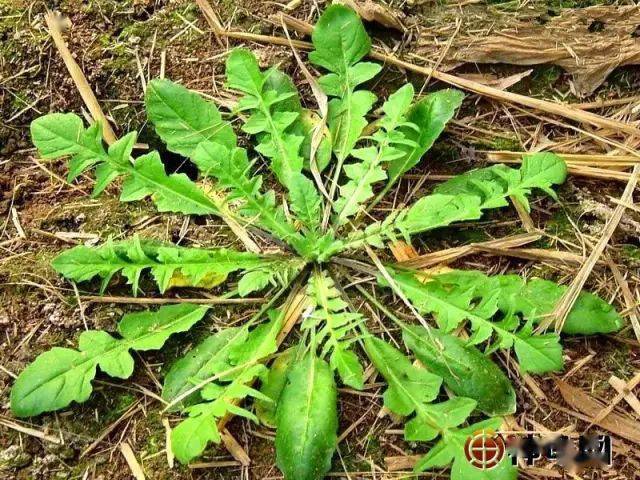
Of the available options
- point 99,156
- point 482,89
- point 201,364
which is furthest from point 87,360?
point 482,89

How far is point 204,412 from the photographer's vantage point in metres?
1.84

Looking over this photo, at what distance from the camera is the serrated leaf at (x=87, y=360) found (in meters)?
1.95

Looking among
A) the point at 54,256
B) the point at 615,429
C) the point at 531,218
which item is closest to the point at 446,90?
the point at 531,218

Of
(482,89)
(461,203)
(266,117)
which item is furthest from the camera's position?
(482,89)

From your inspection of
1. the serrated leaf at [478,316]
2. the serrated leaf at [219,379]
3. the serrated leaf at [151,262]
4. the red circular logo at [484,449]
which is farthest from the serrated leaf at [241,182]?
the red circular logo at [484,449]

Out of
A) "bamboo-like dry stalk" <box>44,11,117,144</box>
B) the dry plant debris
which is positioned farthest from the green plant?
the dry plant debris

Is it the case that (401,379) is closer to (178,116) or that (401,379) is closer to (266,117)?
(266,117)

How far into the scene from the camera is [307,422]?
1.92 m

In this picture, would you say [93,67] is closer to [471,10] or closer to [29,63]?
[29,63]

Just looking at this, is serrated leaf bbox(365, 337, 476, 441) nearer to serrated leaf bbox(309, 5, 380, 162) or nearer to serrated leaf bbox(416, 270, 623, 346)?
serrated leaf bbox(416, 270, 623, 346)

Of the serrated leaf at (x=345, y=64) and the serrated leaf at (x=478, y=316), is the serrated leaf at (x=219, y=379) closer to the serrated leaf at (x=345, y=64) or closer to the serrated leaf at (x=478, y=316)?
the serrated leaf at (x=478, y=316)

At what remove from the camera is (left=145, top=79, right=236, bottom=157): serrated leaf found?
221 cm

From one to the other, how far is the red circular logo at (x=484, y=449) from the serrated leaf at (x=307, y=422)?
350 millimetres

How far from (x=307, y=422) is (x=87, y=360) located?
2.05 feet
